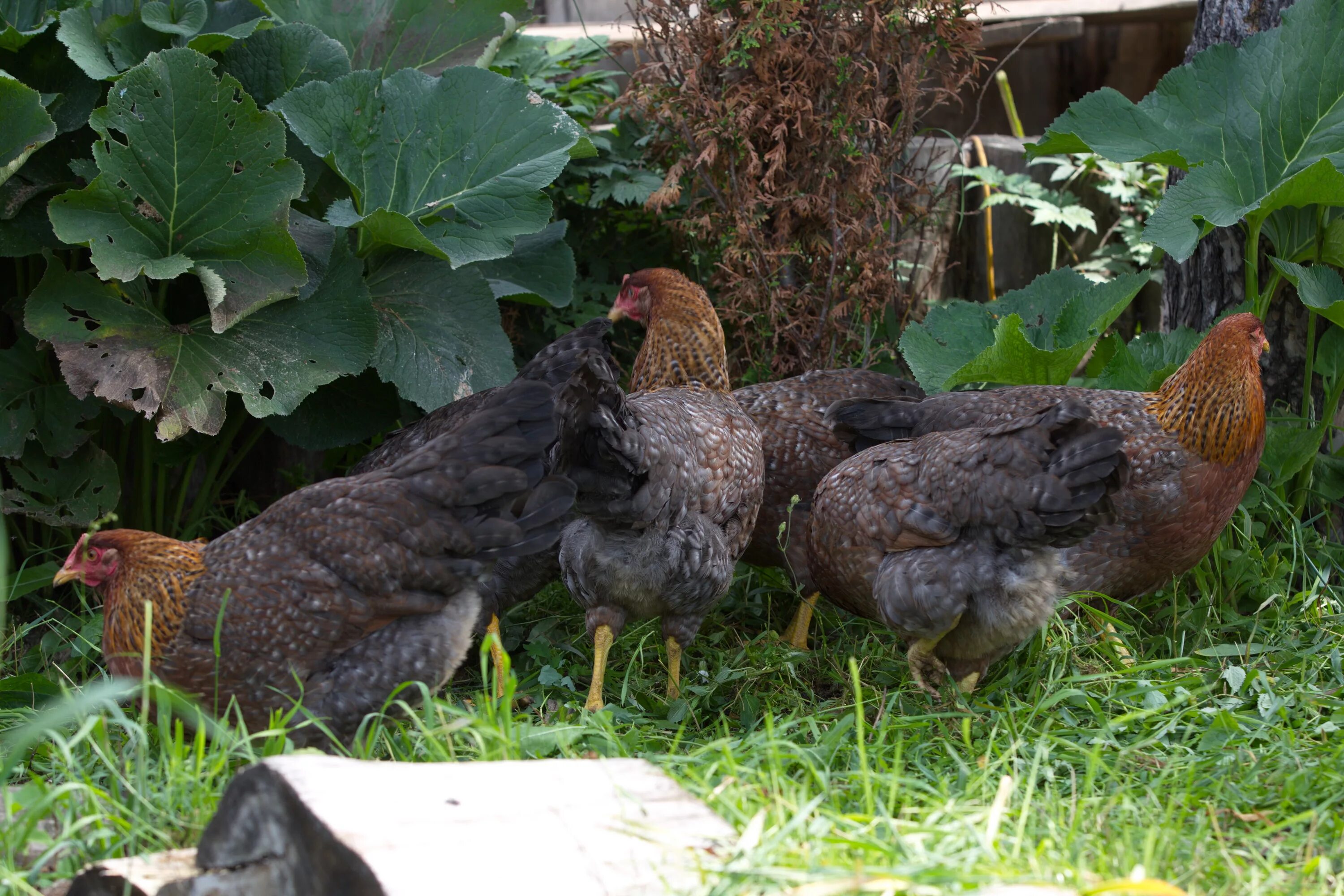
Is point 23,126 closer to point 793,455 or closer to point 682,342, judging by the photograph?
point 682,342

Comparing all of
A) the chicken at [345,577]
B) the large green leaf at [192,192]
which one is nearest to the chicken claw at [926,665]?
the chicken at [345,577]

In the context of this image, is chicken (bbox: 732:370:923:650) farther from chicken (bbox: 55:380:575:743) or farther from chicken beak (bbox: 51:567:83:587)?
chicken beak (bbox: 51:567:83:587)

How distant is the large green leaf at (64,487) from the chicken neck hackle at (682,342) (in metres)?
1.84

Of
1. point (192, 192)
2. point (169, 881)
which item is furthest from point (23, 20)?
point (169, 881)

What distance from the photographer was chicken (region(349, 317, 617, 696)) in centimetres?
347

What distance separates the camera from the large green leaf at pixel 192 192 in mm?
3461

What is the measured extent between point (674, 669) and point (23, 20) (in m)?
3.07

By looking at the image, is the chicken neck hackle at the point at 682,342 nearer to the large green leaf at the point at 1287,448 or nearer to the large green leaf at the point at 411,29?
the large green leaf at the point at 411,29

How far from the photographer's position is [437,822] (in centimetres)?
196

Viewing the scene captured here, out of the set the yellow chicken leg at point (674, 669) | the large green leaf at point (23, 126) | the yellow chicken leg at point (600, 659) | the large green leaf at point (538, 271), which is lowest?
the yellow chicken leg at point (674, 669)

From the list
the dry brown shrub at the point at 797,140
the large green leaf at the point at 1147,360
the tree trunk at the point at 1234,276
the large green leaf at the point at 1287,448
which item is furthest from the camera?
the dry brown shrub at the point at 797,140

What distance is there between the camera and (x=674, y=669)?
3.56 metres

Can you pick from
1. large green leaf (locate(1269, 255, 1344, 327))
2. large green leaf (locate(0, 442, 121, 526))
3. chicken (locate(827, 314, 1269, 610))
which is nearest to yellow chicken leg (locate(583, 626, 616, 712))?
chicken (locate(827, 314, 1269, 610))

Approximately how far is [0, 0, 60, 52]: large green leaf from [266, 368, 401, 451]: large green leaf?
1.44 meters
